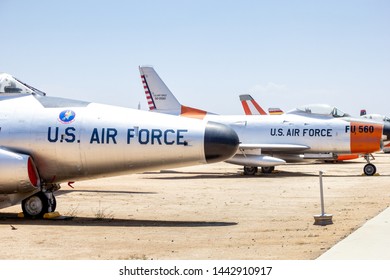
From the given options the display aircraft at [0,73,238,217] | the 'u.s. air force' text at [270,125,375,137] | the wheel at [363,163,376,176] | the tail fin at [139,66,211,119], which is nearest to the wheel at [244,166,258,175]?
the 'u.s. air force' text at [270,125,375,137]

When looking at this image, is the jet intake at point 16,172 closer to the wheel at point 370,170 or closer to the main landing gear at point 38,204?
the main landing gear at point 38,204

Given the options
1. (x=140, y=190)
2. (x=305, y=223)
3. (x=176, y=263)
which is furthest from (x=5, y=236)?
(x=140, y=190)

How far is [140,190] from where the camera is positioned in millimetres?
17844

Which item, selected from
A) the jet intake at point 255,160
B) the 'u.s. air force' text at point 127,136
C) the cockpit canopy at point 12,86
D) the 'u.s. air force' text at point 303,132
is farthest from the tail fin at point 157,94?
the 'u.s. air force' text at point 127,136

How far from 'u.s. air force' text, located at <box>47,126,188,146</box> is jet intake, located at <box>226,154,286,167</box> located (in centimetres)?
1327

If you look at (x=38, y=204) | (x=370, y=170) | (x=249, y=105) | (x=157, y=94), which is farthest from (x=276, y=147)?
(x=249, y=105)

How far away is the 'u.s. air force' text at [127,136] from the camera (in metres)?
10.3

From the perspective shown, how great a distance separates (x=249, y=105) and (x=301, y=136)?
17.4m

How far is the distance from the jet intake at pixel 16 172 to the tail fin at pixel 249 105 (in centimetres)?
3131

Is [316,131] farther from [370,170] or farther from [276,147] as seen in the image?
[370,170]

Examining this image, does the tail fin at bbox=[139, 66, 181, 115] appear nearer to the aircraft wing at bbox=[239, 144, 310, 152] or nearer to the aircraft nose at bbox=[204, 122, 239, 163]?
the aircraft wing at bbox=[239, 144, 310, 152]

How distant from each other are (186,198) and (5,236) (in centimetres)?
674

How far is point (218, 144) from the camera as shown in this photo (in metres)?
10.3

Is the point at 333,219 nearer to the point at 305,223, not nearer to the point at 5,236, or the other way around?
the point at 305,223
